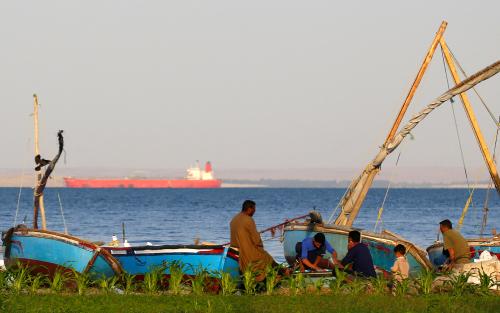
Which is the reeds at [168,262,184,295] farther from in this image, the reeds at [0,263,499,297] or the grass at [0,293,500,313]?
the grass at [0,293,500,313]

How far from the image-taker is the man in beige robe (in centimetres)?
2031

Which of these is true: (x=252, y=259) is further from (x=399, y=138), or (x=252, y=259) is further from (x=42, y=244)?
(x=399, y=138)

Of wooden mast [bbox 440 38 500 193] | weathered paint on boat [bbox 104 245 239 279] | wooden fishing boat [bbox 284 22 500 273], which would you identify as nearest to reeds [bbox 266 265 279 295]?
weathered paint on boat [bbox 104 245 239 279]

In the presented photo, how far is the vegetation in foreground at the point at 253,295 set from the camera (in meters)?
17.8

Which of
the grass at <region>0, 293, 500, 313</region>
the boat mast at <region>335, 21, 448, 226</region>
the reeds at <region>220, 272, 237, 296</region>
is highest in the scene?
the boat mast at <region>335, 21, 448, 226</region>

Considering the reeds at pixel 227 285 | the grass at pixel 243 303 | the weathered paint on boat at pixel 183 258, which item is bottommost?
the grass at pixel 243 303

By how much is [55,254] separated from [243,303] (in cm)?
751

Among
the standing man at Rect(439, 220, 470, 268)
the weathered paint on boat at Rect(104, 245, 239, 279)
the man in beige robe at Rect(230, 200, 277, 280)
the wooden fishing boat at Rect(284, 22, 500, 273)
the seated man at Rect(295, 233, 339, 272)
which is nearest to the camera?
the man in beige robe at Rect(230, 200, 277, 280)

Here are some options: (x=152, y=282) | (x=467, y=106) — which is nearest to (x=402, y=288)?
(x=152, y=282)

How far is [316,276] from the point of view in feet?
67.4

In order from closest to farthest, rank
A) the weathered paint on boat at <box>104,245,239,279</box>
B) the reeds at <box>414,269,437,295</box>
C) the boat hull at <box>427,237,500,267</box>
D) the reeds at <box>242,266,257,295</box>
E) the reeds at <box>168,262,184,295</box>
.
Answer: the reeds at <box>414,269,437,295</box> < the reeds at <box>242,266,257,295</box> < the reeds at <box>168,262,184,295</box> < the weathered paint on boat at <box>104,245,239,279</box> < the boat hull at <box>427,237,500,267</box>

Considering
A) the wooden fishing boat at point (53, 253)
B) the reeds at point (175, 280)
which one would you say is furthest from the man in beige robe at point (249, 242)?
the wooden fishing boat at point (53, 253)

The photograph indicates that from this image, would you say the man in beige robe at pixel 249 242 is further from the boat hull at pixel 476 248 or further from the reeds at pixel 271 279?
the boat hull at pixel 476 248

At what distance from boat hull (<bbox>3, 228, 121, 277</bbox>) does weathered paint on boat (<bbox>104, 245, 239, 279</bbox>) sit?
1.38 ft
